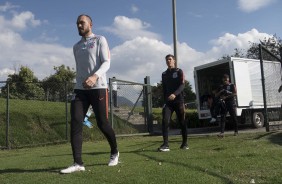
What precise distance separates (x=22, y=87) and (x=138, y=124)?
15.4 feet

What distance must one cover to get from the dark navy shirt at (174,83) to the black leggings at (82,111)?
2.52 m

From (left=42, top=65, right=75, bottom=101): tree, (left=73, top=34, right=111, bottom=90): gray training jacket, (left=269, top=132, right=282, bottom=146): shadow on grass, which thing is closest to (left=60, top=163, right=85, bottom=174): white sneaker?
(left=73, top=34, right=111, bottom=90): gray training jacket

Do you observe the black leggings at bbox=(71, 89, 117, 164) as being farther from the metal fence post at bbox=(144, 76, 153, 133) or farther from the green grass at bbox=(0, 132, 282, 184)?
the metal fence post at bbox=(144, 76, 153, 133)

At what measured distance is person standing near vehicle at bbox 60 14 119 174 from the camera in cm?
541

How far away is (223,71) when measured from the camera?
17500 mm

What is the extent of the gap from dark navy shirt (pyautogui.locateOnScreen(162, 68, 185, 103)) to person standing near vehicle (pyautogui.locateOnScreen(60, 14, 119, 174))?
252cm

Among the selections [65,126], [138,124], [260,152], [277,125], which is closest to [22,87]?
[65,126]

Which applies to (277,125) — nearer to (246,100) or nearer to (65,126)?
(246,100)

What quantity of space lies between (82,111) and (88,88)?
356mm

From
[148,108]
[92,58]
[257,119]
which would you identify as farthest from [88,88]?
[257,119]

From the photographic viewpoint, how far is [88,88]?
17.6ft

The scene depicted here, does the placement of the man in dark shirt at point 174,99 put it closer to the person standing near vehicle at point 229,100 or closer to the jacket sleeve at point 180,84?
the jacket sleeve at point 180,84

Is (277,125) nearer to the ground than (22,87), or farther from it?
nearer to the ground

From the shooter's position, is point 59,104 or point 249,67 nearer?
point 59,104
